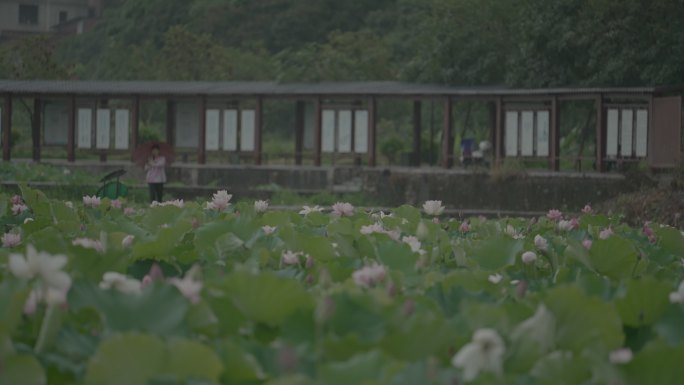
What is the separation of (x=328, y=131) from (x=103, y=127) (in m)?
5.39

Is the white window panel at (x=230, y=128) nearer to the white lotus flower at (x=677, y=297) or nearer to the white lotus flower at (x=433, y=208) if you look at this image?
the white lotus flower at (x=433, y=208)

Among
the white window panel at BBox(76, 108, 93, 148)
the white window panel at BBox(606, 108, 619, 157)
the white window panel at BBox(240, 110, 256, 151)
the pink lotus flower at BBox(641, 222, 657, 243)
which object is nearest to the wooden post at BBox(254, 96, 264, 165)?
the white window panel at BBox(240, 110, 256, 151)

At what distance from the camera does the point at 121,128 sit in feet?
109

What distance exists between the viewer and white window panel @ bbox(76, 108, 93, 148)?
107 feet

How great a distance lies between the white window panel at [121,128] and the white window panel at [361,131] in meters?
5.63

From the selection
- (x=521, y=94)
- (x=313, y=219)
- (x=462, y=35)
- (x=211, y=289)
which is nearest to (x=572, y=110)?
(x=462, y=35)

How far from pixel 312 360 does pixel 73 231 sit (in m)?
3.69

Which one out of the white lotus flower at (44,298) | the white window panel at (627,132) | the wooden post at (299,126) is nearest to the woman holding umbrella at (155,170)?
the white window panel at (627,132)

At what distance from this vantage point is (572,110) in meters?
37.0

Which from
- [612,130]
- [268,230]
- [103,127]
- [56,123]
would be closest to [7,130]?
[56,123]

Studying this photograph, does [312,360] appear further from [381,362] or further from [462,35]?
[462,35]

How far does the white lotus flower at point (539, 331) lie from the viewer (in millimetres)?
3812

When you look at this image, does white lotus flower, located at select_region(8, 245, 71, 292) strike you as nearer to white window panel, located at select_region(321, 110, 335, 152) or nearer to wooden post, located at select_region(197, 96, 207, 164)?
white window panel, located at select_region(321, 110, 335, 152)

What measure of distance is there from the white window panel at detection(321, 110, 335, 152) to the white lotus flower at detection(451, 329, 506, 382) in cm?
2811
